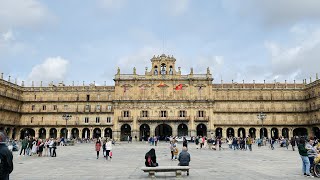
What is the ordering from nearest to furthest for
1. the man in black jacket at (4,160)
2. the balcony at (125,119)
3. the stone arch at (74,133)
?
the man in black jacket at (4,160) → the balcony at (125,119) → the stone arch at (74,133)

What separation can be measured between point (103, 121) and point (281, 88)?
43479mm

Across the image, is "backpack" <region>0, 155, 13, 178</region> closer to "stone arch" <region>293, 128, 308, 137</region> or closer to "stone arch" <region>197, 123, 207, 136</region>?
"stone arch" <region>197, 123, 207, 136</region>

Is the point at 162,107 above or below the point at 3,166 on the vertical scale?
above

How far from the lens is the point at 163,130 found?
2945 inches

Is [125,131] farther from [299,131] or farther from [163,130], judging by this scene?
[299,131]

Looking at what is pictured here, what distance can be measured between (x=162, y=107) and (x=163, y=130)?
6632 mm

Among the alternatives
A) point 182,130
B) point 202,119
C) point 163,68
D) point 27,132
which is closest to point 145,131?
point 182,130

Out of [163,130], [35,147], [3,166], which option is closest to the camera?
[3,166]

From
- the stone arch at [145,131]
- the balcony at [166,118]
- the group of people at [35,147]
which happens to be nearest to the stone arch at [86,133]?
the stone arch at [145,131]

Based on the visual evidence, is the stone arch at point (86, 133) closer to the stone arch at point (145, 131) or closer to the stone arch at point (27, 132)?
the stone arch at point (27, 132)

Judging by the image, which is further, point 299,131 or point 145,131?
point 299,131

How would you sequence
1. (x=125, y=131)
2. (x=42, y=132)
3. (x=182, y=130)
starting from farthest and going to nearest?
(x=42, y=132), (x=125, y=131), (x=182, y=130)

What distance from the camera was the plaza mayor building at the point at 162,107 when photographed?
71.0m

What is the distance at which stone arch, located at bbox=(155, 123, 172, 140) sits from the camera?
243 feet
